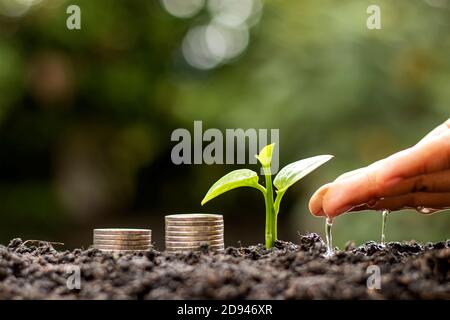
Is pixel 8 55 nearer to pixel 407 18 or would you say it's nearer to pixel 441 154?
pixel 407 18

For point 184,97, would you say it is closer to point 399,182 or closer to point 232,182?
point 232,182

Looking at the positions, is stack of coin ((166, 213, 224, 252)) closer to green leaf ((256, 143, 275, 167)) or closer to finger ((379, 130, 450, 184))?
green leaf ((256, 143, 275, 167))

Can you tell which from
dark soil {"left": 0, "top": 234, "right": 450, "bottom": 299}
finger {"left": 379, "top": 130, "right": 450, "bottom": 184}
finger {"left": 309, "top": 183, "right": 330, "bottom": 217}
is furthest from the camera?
finger {"left": 309, "top": 183, "right": 330, "bottom": 217}

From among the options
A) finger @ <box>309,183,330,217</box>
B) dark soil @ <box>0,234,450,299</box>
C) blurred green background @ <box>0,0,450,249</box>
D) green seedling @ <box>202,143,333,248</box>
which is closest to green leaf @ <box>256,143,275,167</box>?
green seedling @ <box>202,143,333,248</box>

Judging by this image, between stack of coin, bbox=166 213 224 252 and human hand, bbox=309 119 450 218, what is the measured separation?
212 millimetres

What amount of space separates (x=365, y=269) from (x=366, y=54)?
284 cm

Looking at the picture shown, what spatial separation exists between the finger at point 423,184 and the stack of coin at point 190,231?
0.34m

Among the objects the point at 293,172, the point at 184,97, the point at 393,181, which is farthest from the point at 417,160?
the point at 184,97

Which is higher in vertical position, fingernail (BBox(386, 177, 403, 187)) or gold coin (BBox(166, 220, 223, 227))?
fingernail (BBox(386, 177, 403, 187))

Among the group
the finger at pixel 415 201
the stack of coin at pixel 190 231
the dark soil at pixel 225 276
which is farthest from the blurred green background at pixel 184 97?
the dark soil at pixel 225 276

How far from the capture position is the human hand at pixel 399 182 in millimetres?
983

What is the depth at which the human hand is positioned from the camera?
38.7 inches

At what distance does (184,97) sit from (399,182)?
12.0ft

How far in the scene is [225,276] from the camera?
30.4 inches
